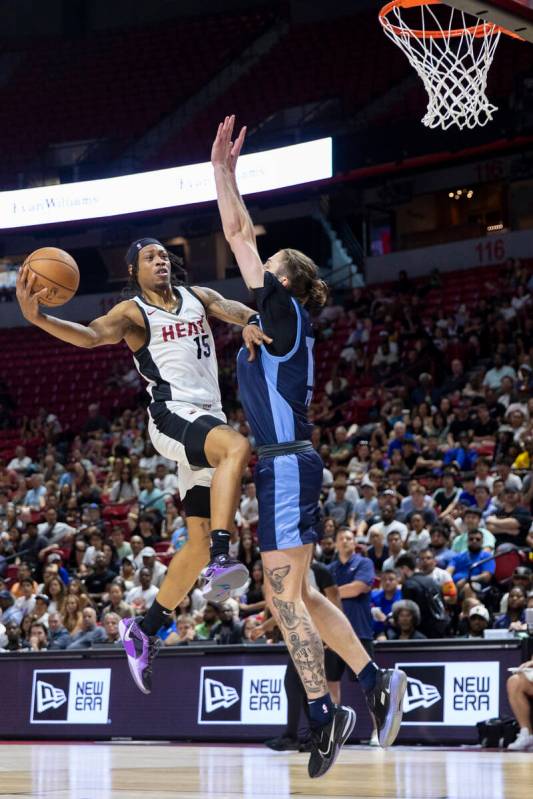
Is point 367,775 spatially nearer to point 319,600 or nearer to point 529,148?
point 319,600

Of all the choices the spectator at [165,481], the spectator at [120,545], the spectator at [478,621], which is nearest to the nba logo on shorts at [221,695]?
the spectator at [478,621]

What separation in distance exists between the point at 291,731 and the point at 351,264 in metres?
16.6

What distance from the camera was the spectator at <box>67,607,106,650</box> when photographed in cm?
1250

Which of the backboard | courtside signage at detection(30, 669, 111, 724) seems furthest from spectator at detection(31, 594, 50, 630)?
the backboard

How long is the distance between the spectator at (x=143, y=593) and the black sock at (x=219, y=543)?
24.8 feet

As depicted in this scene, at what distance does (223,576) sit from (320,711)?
73 cm

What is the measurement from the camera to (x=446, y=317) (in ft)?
66.1

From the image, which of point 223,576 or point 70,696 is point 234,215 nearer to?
point 223,576

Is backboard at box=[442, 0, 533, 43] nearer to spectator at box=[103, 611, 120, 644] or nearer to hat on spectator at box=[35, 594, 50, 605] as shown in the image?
spectator at box=[103, 611, 120, 644]

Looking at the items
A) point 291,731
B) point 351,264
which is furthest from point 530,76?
point 291,731

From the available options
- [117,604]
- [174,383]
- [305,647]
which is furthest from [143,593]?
[305,647]

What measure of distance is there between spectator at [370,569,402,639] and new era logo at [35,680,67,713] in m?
3.26

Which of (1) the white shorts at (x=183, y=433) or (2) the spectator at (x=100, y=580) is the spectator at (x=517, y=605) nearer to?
(1) the white shorts at (x=183, y=433)

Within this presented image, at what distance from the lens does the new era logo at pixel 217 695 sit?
35.6ft
